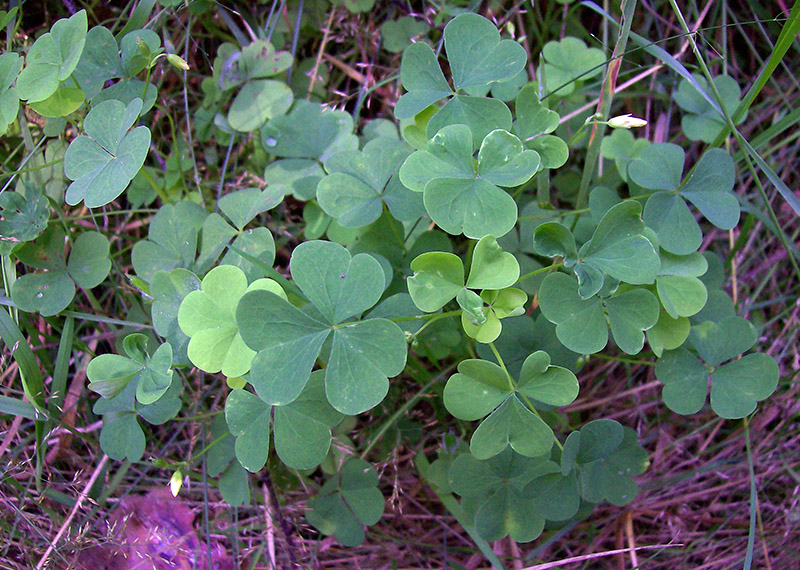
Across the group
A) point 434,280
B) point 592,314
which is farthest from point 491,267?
point 592,314

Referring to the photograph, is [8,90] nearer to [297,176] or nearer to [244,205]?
[244,205]

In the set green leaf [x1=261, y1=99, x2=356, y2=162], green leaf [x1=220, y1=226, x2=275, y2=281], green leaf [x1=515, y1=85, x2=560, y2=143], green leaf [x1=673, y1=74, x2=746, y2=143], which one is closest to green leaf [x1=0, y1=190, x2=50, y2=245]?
green leaf [x1=220, y1=226, x2=275, y2=281]

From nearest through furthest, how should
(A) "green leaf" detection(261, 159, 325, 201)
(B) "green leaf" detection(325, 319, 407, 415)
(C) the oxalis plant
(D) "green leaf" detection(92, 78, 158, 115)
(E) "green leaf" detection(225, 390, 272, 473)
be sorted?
1. (B) "green leaf" detection(325, 319, 407, 415)
2. (C) the oxalis plant
3. (E) "green leaf" detection(225, 390, 272, 473)
4. (D) "green leaf" detection(92, 78, 158, 115)
5. (A) "green leaf" detection(261, 159, 325, 201)

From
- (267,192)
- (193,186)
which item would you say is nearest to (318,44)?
(193,186)

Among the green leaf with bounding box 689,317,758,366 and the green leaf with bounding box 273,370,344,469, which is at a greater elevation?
the green leaf with bounding box 689,317,758,366

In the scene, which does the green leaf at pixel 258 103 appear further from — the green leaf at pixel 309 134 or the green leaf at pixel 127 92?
the green leaf at pixel 127 92

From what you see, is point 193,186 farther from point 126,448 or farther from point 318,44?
point 126,448

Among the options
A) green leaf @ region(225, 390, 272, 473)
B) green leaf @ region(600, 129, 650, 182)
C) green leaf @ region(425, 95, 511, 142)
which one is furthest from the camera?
green leaf @ region(600, 129, 650, 182)

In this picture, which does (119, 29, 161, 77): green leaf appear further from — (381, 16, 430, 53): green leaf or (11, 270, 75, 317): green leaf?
(381, 16, 430, 53): green leaf
